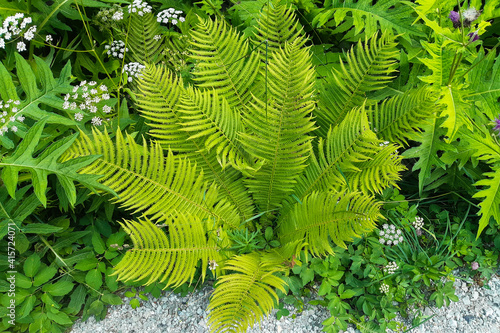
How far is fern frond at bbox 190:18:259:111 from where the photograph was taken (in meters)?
1.72

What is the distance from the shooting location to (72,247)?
1764mm

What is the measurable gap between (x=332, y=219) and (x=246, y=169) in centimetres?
44

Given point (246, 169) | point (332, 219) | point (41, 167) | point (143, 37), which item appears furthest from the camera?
point (143, 37)

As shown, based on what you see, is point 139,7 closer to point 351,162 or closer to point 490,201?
point 351,162

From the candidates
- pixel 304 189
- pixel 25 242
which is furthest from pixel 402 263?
pixel 25 242

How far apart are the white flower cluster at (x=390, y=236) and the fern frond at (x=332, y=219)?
0.34m

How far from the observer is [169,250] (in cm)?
142

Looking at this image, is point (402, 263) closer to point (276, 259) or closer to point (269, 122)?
point (276, 259)

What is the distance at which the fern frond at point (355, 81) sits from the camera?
1671 mm

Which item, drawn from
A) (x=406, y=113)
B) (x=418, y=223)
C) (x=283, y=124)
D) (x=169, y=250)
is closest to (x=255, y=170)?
(x=283, y=124)

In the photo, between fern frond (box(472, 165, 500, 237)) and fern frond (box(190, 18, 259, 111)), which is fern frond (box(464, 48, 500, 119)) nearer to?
fern frond (box(472, 165, 500, 237))

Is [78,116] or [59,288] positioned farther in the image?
[59,288]

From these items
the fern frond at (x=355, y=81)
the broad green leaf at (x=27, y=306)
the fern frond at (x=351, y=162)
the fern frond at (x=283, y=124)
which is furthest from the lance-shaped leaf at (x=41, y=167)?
the fern frond at (x=355, y=81)

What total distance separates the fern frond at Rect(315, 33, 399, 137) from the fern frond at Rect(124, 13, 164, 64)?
0.91m
